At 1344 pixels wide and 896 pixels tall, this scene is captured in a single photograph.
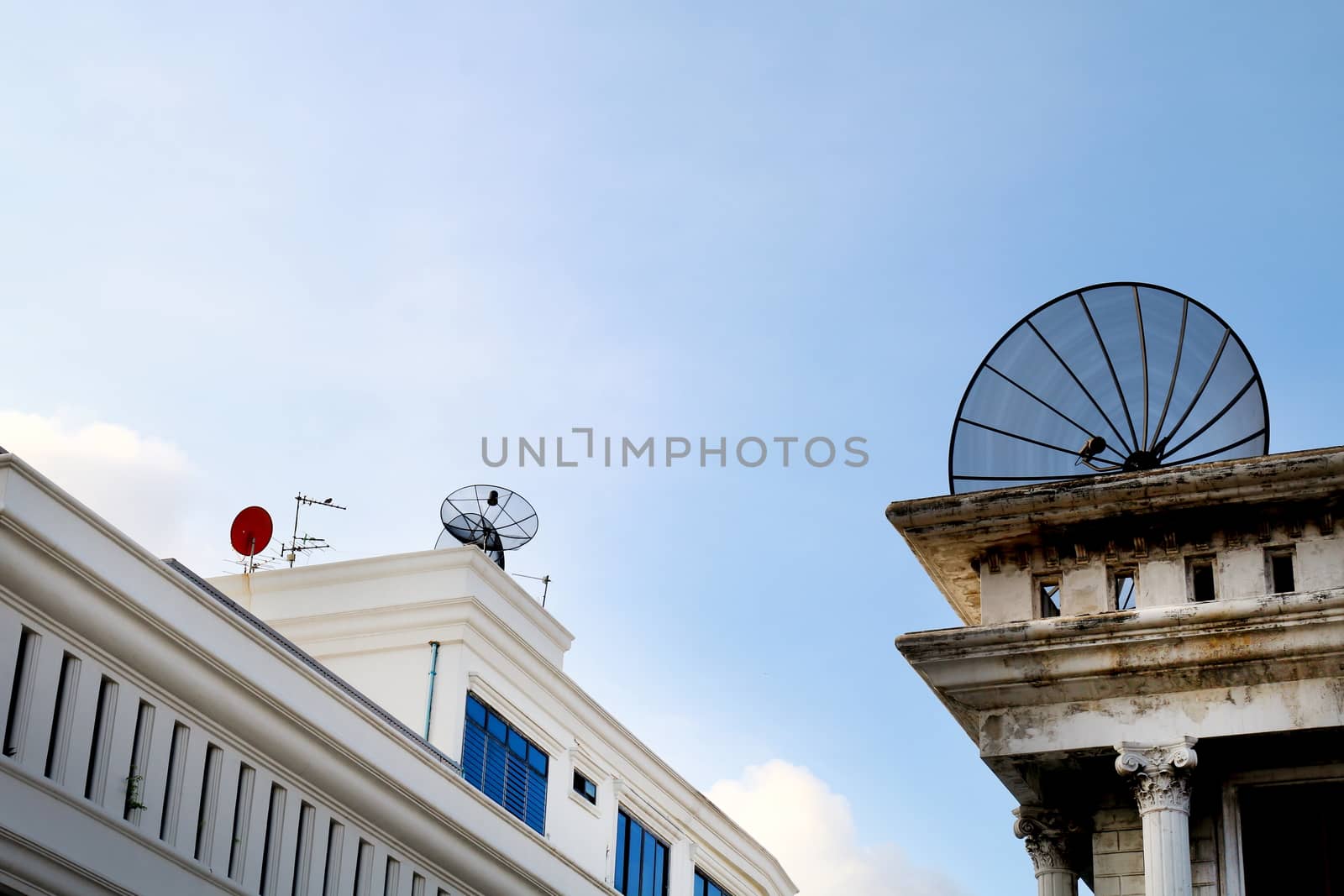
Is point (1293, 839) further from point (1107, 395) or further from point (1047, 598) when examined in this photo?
point (1107, 395)

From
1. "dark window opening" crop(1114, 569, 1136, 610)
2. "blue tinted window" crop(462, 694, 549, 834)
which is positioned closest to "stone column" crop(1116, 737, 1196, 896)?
"dark window opening" crop(1114, 569, 1136, 610)

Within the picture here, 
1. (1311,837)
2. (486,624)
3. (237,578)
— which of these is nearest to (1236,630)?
(1311,837)

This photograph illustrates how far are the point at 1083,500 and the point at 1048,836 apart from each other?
13.8 ft

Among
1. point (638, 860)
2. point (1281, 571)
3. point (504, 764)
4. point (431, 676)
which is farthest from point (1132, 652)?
point (638, 860)

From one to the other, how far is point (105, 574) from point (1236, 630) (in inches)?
540

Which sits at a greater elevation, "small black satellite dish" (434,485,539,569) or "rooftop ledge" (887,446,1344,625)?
"small black satellite dish" (434,485,539,569)

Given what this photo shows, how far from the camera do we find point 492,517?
42.0 metres

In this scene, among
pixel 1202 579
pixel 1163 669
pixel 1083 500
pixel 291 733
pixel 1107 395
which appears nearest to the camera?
pixel 1163 669

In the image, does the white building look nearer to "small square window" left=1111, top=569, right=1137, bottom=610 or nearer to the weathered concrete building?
the weathered concrete building

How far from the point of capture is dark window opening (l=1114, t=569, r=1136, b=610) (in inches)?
960

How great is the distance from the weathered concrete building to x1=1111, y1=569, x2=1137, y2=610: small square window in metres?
0.05

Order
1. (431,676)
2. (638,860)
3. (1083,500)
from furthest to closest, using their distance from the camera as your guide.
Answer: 1. (638,860)
2. (431,676)
3. (1083,500)

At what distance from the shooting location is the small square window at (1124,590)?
79.7 feet

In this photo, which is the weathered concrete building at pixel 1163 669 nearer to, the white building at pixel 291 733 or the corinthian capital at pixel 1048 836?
the corinthian capital at pixel 1048 836
